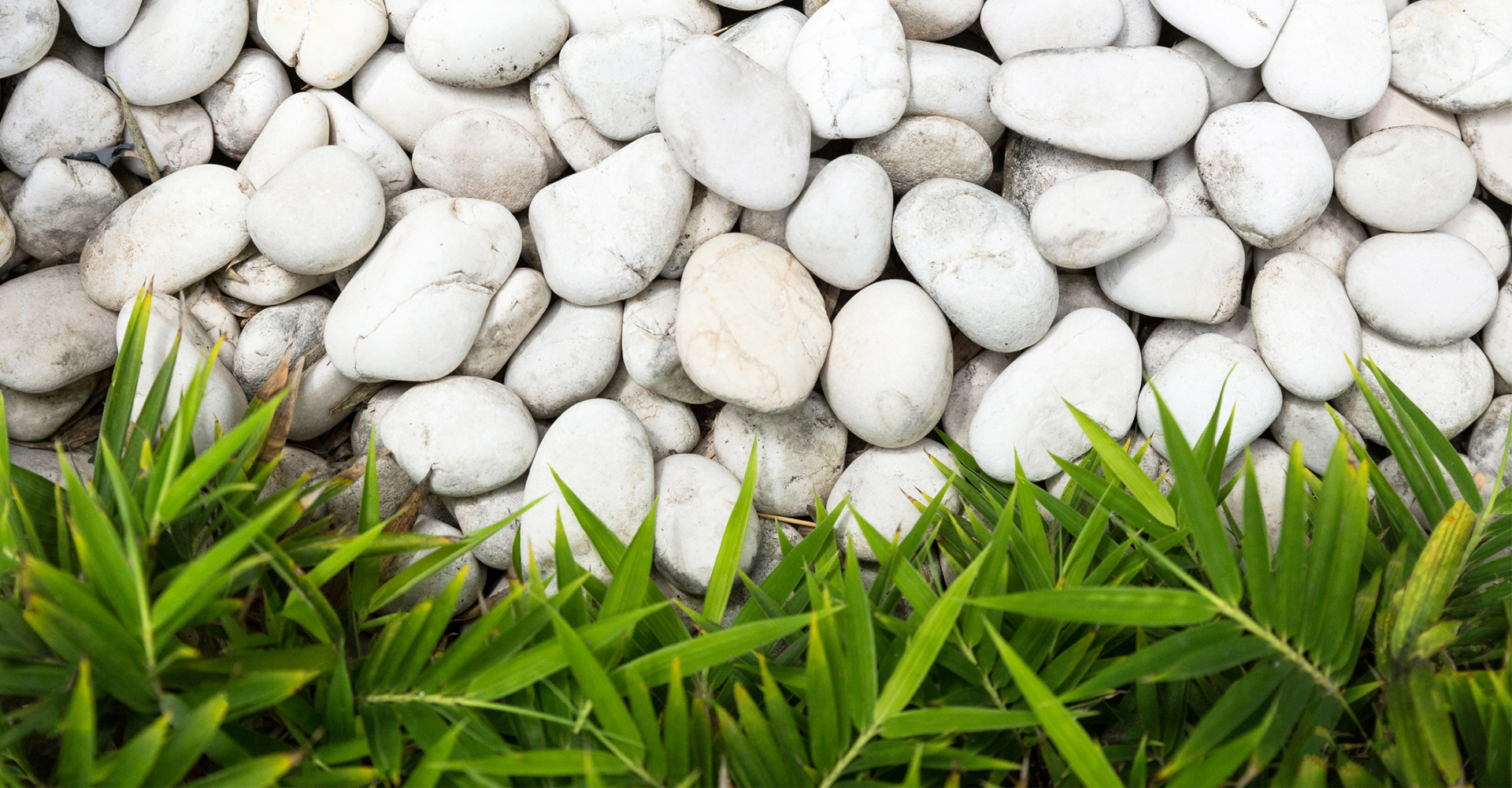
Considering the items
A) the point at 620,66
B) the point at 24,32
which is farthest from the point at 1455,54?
the point at 24,32

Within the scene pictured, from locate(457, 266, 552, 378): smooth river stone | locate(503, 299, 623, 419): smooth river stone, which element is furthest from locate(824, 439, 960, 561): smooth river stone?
locate(457, 266, 552, 378): smooth river stone

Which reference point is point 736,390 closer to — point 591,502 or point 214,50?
point 591,502

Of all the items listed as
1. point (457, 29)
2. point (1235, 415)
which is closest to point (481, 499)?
point (457, 29)

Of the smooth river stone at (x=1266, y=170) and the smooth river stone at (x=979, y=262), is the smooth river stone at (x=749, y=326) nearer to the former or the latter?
the smooth river stone at (x=979, y=262)

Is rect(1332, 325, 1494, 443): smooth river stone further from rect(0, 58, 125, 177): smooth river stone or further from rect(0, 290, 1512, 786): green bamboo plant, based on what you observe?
rect(0, 58, 125, 177): smooth river stone

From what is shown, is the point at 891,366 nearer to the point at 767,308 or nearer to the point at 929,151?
the point at 767,308

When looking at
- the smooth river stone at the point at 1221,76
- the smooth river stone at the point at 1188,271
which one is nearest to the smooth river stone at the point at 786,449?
the smooth river stone at the point at 1188,271
